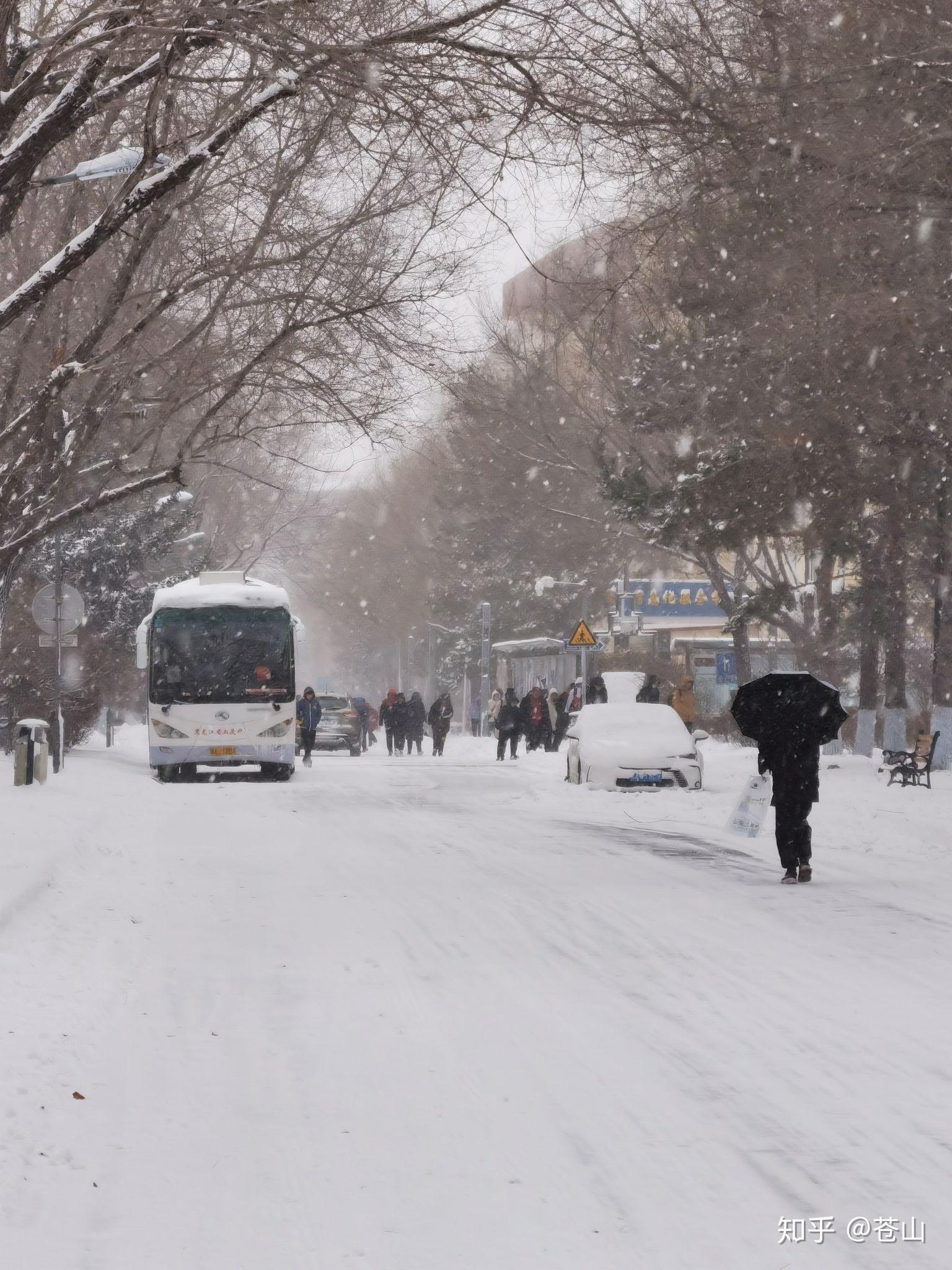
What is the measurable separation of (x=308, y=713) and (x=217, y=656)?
23.8 feet

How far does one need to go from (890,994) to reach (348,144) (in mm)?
8695

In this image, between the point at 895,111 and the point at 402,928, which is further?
the point at 895,111

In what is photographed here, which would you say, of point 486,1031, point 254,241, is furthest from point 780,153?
point 486,1031

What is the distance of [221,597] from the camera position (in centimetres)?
3139

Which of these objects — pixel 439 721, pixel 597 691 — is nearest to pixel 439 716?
pixel 439 721

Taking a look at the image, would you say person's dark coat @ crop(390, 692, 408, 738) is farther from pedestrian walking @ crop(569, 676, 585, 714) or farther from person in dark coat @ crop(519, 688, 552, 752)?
pedestrian walking @ crop(569, 676, 585, 714)

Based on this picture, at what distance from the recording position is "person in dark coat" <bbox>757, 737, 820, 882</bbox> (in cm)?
1474

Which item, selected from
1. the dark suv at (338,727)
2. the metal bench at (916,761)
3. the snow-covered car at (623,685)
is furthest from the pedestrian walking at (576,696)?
the metal bench at (916,761)

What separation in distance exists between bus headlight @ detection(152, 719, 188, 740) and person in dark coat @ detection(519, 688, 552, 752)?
13.5m

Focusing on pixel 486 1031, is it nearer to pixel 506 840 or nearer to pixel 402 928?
pixel 402 928

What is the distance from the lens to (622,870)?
15.6 meters

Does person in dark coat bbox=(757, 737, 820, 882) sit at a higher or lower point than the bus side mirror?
lower

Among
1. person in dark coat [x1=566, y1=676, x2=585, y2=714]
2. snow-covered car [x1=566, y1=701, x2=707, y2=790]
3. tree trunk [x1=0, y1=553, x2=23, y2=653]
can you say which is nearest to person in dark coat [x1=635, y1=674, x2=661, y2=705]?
person in dark coat [x1=566, y1=676, x2=585, y2=714]

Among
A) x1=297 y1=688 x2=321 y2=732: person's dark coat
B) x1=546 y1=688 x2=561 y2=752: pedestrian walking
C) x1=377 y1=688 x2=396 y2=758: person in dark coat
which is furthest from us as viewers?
x1=377 y1=688 x2=396 y2=758: person in dark coat
